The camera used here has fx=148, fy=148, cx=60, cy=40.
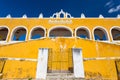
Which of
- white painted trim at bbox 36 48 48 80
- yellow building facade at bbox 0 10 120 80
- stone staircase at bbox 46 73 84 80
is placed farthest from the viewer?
yellow building facade at bbox 0 10 120 80

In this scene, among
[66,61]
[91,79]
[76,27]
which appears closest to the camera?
[91,79]

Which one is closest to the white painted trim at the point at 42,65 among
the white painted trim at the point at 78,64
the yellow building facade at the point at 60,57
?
the yellow building facade at the point at 60,57

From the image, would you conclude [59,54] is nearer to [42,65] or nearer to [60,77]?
[42,65]

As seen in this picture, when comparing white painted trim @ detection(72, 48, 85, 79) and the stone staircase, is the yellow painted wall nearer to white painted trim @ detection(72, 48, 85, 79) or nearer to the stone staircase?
white painted trim @ detection(72, 48, 85, 79)

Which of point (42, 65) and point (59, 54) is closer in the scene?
point (42, 65)

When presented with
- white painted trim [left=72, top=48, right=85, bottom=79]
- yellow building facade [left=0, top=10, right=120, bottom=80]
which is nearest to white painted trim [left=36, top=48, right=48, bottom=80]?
yellow building facade [left=0, top=10, right=120, bottom=80]

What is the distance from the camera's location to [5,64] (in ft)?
25.3

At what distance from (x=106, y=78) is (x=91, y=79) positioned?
872 millimetres

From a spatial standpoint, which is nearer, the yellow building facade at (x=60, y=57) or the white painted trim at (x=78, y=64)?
the white painted trim at (x=78, y=64)

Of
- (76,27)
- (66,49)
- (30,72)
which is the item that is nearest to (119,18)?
(76,27)

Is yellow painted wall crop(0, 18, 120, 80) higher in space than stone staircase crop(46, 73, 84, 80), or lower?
higher

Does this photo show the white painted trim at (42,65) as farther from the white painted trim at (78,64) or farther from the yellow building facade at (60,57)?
the white painted trim at (78,64)

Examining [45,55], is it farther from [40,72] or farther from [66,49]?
[66,49]

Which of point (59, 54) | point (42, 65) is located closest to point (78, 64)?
point (42, 65)
